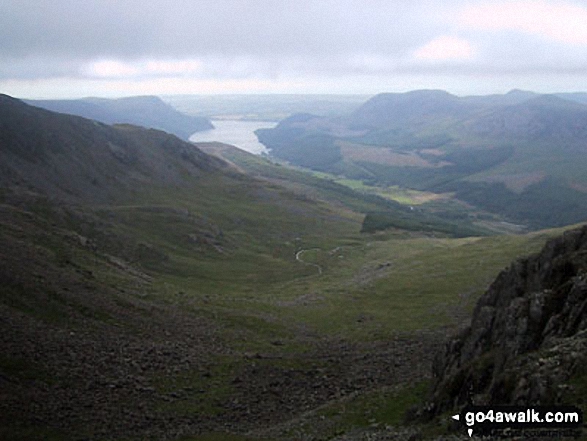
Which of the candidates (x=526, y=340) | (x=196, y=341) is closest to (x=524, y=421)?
(x=526, y=340)

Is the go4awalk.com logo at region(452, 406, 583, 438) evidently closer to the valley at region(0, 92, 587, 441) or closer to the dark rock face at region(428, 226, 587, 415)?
the dark rock face at region(428, 226, 587, 415)

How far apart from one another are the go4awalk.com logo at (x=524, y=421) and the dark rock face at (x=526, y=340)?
1091 millimetres

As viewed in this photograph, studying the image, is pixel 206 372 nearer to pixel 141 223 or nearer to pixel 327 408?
pixel 327 408

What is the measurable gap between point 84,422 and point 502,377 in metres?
37.8

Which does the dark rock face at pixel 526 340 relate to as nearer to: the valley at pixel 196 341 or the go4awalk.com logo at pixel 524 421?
the go4awalk.com logo at pixel 524 421

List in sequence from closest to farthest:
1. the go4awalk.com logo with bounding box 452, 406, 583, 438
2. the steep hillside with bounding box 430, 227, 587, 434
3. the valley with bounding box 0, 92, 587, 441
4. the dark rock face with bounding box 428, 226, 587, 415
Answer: the go4awalk.com logo with bounding box 452, 406, 583, 438
the steep hillside with bounding box 430, 227, 587, 434
the dark rock face with bounding box 428, 226, 587, 415
the valley with bounding box 0, 92, 587, 441

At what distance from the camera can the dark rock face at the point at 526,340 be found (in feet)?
107

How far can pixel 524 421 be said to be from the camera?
2952 centimetres

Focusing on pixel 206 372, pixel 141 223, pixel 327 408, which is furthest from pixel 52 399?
pixel 141 223

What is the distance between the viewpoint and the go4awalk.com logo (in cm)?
2738

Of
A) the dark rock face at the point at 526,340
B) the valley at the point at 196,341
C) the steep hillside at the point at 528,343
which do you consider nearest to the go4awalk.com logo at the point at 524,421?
the steep hillside at the point at 528,343

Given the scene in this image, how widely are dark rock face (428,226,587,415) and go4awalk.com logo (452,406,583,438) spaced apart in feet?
3.58

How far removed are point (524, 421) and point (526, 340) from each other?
14279 mm

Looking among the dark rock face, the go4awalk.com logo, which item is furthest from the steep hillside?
the go4awalk.com logo
